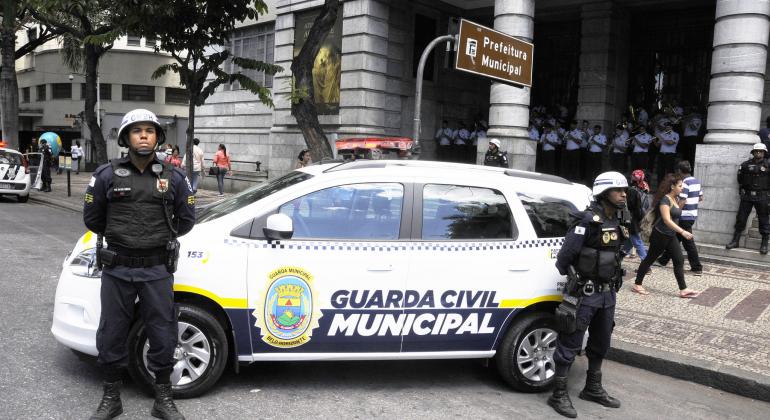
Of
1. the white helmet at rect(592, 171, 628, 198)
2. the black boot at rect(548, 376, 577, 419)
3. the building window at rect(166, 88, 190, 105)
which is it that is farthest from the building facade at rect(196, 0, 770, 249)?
the building window at rect(166, 88, 190, 105)

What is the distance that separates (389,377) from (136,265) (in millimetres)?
2211

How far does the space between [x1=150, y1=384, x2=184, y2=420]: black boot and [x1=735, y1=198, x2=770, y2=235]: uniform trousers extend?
10.2 m

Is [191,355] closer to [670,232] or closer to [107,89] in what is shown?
[670,232]

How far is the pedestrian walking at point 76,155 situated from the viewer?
30609mm

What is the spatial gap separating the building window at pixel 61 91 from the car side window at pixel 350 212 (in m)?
44.9

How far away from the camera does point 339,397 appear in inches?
180

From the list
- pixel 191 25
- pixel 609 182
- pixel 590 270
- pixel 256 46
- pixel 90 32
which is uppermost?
pixel 256 46

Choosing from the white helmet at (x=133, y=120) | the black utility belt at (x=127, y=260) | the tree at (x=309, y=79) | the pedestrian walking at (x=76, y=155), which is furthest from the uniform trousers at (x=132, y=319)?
the pedestrian walking at (x=76, y=155)

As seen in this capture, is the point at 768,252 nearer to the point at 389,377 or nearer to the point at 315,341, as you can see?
the point at 389,377

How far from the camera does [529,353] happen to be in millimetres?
4906

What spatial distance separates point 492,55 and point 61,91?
4328cm

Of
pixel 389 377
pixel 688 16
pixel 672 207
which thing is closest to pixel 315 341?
pixel 389 377

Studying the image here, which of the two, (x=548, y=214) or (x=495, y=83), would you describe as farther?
(x=495, y=83)

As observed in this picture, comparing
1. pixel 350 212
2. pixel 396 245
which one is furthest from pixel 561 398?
pixel 350 212
